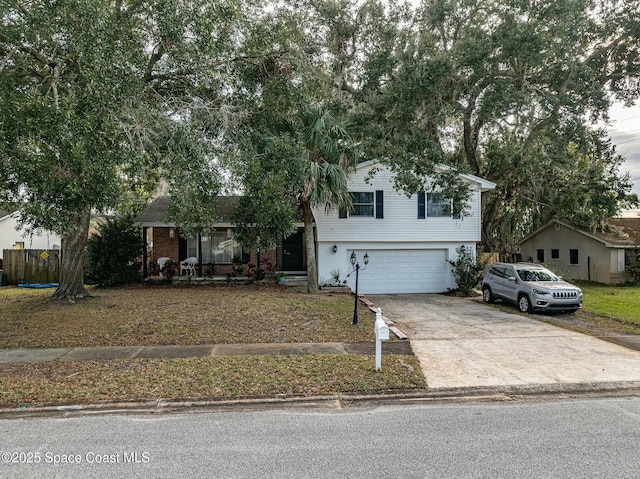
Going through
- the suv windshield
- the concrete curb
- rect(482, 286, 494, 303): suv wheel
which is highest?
the suv windshield

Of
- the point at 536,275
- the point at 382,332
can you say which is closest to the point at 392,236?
the point at 536,275

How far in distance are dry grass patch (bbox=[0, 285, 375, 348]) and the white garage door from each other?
4.71m

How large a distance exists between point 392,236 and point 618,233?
14766mm

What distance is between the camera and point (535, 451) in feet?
13.7

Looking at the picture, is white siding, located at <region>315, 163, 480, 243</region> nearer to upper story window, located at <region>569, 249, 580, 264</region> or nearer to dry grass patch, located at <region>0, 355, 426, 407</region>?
upper story window, located at <region>569, 249, 580, 264</region>

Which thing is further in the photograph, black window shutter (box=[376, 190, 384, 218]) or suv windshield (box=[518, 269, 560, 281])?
black window shutter (box=[376, 190, 384, 218])

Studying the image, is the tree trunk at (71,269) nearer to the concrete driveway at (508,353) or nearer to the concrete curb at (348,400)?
the concrete curb at (348,400)

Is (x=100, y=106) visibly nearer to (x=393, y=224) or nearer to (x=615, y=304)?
(x=393, y=224)

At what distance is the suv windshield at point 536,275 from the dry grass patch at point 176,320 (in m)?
5.79

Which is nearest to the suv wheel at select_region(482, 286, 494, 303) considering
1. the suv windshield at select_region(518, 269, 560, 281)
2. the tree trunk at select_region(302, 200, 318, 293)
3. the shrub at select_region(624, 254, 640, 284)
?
the suv windshield at select_region(518, 269, 560, 281)

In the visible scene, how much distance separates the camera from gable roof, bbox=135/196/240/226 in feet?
59.2

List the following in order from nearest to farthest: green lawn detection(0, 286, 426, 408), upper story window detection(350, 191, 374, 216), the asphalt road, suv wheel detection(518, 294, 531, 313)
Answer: the asphalt road < green lawn detection(0, 286, 426, 408) < suv wheel detection(518, 294, 531, 313) < upper story window detection(350, 191, 374, 216)

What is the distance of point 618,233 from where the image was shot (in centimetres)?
2364

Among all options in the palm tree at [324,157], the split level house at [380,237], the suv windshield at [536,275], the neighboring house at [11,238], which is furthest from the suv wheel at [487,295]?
the neighboring house at [11,238]
